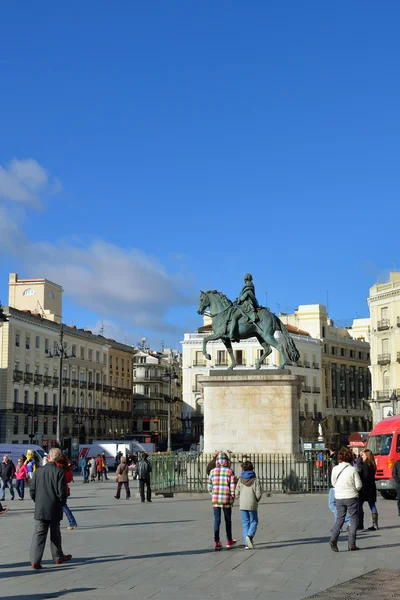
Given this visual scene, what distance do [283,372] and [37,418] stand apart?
5310 centimetres

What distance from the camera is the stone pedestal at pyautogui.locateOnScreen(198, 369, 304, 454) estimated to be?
2653cm

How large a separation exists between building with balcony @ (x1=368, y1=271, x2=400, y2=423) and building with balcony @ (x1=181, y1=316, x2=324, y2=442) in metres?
13.8

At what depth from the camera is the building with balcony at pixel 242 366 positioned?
88.9 metres

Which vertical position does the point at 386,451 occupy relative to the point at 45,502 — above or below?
above

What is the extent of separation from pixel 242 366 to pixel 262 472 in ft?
203

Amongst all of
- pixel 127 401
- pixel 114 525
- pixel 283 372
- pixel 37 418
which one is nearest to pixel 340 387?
pixel 127 401

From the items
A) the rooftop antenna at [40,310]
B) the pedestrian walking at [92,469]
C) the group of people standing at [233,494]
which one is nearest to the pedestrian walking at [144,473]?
the group of people standing at [233,494]

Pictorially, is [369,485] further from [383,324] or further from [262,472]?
[383,324]

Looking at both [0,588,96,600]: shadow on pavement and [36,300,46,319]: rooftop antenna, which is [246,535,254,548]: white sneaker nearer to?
[0,588,96,600]: shadow on pavement

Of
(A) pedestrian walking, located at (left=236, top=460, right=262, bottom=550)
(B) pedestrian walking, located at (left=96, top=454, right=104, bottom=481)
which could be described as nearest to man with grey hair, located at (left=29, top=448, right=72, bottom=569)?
(A) pedestrian walking, located at (left=236, top=460, right=262, bottom=550)

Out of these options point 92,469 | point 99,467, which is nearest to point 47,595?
point 92,469

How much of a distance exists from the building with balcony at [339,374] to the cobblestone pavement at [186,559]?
77.2m

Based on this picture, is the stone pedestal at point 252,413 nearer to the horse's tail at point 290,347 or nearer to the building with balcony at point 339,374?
the horse's tail at point 290,347

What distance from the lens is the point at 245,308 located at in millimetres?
27703
